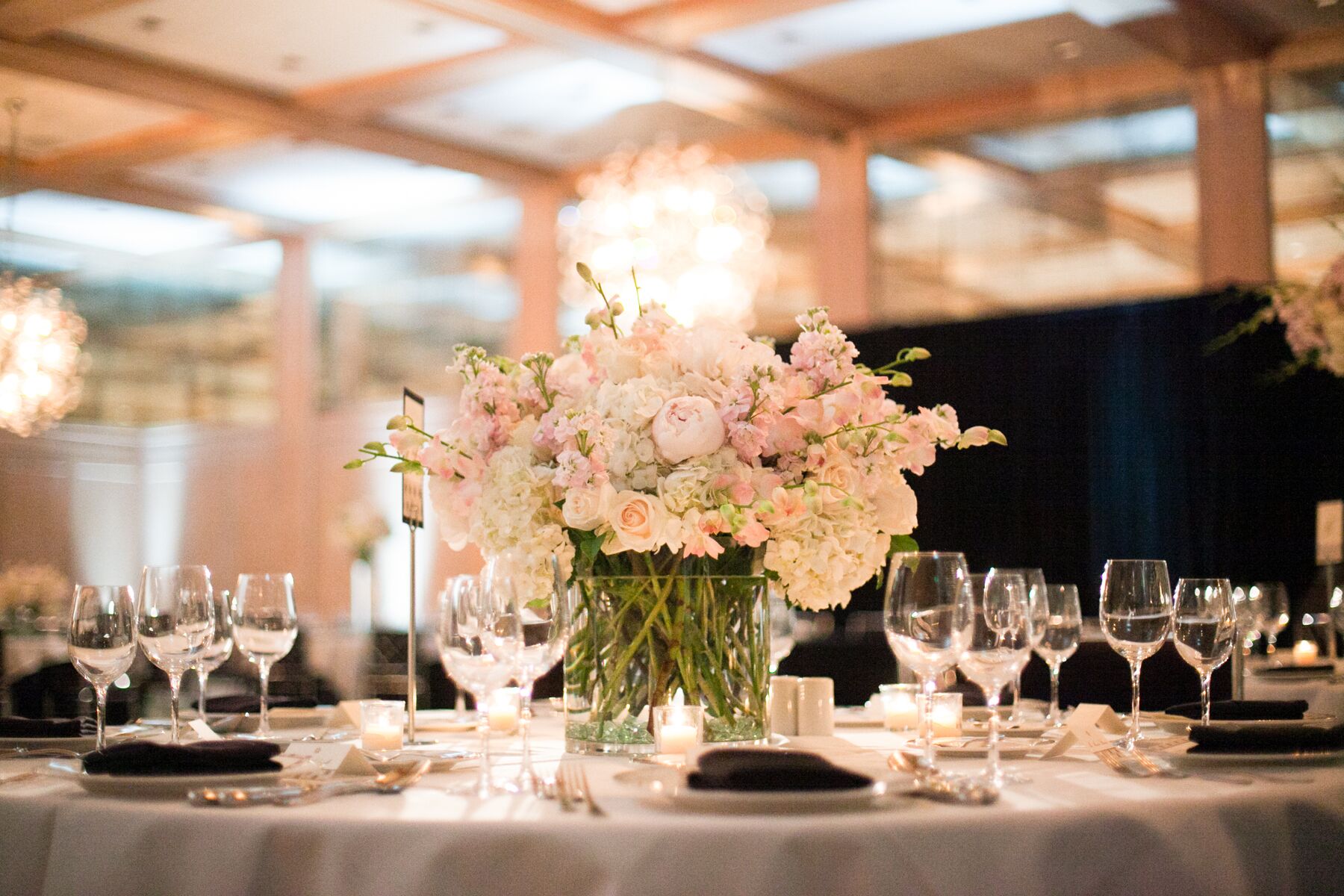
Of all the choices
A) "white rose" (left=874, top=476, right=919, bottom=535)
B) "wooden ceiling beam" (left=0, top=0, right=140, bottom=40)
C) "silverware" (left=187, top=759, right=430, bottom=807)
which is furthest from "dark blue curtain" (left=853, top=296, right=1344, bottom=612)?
"silverware" (left=187, top=759, right=430, bottom=807)

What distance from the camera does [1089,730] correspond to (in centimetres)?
200

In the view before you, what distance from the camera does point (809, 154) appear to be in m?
9.01

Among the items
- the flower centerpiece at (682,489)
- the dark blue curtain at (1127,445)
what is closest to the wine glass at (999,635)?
the flower centerpiece at (682,489)

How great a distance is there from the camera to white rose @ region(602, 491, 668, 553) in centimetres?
181

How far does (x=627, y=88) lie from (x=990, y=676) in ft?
22.7

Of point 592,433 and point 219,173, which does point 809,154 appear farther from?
point 592,433

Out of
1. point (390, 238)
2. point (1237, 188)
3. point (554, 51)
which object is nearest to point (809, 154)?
point (554, 51)

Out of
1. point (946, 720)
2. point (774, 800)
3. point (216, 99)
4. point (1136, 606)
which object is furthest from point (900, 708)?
point (216, 99)

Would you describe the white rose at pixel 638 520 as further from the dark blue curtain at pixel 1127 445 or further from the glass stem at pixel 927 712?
the dark blue curtain at pixel 1127 445

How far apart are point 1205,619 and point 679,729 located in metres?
0.77

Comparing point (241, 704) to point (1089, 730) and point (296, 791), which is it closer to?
point (296, 791)

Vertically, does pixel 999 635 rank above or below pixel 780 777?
above

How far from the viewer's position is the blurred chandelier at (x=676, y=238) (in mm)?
7941

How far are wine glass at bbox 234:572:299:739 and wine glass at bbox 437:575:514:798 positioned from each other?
537mm
